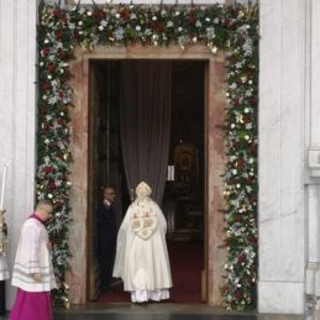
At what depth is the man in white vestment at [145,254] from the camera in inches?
444

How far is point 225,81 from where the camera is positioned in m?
11.2

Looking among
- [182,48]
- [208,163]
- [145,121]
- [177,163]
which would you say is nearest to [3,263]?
[208,163]

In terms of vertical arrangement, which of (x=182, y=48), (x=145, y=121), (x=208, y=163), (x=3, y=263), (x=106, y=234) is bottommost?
(x=3, y=263)

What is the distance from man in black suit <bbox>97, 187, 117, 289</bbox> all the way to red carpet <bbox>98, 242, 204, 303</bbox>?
10.9 inches

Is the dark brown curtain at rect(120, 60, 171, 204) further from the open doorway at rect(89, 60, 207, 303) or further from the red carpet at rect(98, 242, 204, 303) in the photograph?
the red carpet at rect(98, 242, 204, 303)

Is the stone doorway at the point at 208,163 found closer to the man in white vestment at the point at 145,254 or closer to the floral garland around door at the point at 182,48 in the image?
the floral garland around door at the point at 182,48

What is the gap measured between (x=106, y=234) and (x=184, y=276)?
217 cm

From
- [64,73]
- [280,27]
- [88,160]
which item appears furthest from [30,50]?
[280,27]

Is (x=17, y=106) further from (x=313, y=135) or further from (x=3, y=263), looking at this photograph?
(x=313, y=135)

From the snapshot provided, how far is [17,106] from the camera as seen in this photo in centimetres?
1091

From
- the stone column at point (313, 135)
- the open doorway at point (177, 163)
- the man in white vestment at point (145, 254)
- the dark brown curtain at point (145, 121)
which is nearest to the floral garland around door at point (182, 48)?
the open doorway at point (177, 163)

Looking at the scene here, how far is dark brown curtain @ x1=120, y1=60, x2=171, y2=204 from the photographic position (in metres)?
15.2

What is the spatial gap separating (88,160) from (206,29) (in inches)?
96.7

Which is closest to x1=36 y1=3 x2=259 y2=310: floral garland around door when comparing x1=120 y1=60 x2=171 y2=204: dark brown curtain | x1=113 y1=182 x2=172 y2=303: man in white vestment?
x1=113 y1=182 x2=172 y2=303: man in white vestment
